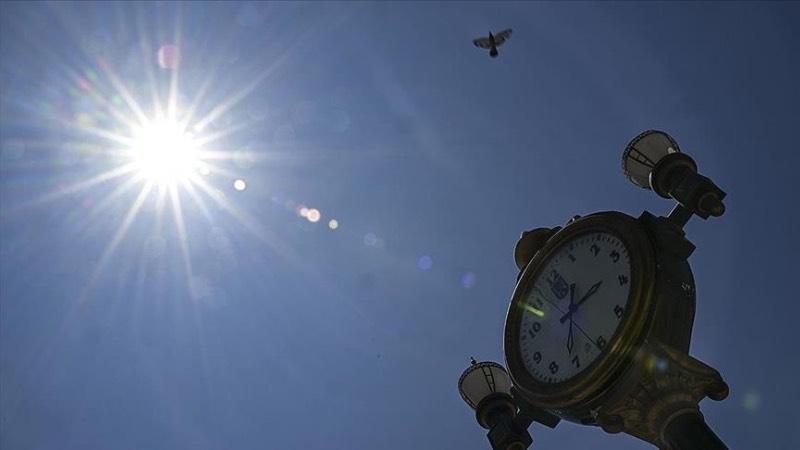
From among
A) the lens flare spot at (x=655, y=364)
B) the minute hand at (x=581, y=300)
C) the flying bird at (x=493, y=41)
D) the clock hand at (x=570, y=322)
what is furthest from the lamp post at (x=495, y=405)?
the flying bird at (x=493, y=41)

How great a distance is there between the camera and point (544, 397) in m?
7.00

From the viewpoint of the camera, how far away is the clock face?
692 cm

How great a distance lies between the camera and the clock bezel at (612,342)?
637 cm

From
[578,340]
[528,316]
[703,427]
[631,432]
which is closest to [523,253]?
[528,316]

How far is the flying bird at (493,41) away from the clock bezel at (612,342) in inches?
523

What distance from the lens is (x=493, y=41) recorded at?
786 inches

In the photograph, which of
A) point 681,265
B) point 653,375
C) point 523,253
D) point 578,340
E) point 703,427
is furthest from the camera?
point 523,253

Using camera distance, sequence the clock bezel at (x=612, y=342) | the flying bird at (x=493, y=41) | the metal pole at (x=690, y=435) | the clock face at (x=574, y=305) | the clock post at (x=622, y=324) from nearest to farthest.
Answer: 1. the metal pole at (x=690, y=435)
2. the clock post at (x=622, y=324)
3. the clock bezel at (x=612, y=342)
4. the clock face at (x=574, y=305)
5. the flying bird at (x=493, y=41)

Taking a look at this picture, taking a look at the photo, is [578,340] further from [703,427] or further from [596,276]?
[703,427]

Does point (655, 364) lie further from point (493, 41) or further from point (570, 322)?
point (493, 41)

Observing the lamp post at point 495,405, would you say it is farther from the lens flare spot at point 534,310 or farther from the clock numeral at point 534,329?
the lens flare spot at point 534,310

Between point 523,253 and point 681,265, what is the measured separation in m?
2.49

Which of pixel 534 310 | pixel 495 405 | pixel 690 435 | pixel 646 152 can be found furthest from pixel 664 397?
pixel 646 152

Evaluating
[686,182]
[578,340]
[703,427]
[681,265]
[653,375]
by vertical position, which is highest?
[686,182]
